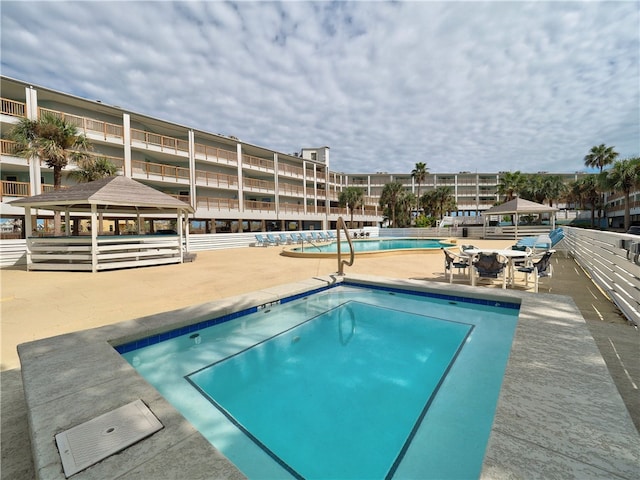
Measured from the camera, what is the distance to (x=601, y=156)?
3925 cm

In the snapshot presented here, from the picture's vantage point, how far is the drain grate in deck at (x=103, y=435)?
168cm

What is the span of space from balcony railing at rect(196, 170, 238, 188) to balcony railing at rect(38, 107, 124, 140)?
596cm

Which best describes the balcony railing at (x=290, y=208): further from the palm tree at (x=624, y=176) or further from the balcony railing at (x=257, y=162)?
the palm tree at (x=624, y=176)

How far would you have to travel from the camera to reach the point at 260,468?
2.27 m

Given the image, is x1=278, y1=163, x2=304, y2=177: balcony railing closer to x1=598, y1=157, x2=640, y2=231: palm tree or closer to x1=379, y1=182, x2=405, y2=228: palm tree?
A: x1=379, y1=182, x2=405, y2=228: palm tree

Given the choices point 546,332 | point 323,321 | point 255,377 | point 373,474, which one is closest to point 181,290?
point 323,321

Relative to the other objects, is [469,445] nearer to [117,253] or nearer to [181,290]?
[181,290]

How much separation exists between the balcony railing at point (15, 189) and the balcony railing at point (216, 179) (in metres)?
10.3

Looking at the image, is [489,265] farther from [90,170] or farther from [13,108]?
[13,108]

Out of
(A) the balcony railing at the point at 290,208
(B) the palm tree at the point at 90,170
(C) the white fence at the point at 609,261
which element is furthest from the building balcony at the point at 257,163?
(C) the white fence at the point at 609,261

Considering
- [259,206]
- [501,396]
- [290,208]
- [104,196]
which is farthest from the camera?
[290,208]

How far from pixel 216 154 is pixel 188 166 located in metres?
2.62

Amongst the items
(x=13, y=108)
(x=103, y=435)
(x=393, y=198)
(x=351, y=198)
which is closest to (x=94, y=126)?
(x=13, y=108)

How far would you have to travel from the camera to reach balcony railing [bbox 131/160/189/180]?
20.8 meters
